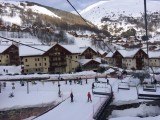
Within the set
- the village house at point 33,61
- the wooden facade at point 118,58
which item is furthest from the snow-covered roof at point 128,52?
the village house at point 33,61

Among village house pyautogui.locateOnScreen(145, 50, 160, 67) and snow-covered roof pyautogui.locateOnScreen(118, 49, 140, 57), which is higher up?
snow-covered roof pyautogui.locateOnScreen(118, 49, 140, 57)

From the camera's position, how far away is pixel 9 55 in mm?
76438

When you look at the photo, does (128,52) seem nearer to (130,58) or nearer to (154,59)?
(130,58)

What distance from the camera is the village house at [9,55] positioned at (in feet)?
247

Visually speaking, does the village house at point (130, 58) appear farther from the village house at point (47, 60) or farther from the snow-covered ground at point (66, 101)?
the snow-covered ground at point (66, 101)

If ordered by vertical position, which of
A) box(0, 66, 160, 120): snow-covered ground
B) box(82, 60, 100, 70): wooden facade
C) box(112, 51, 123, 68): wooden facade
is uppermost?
box(112, 51, 123, 68): wooden facade

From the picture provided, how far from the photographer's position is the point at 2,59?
2970 inches

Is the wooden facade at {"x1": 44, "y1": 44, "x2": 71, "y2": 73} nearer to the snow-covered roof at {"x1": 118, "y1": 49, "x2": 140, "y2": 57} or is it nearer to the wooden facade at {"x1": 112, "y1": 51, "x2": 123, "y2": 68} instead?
the snow-covered roof at {"x1": 118, "y1": 49, "x2": 140, "y2": 57}

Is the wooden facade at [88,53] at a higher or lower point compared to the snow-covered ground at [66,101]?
higher

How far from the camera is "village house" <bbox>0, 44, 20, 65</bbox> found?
75.4 m

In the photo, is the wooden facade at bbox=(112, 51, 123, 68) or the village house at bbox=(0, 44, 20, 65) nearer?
the village house at bbox=(0, 44, 20, 65)

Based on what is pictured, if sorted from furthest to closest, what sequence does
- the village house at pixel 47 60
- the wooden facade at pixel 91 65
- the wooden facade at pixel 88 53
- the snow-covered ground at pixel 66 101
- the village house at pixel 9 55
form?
the village house at pixel 9 55 < the wooden facade at pixel 88 53 < the wooden facade at pixel 91 65 < the village house at pixel 47 60 < the snow-covered ground at pixel 66 101

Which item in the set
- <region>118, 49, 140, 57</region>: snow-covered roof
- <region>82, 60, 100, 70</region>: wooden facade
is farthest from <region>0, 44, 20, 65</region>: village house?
<region>118, 49, 140, 57</region>: snow-covered roof

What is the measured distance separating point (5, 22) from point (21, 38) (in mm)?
49855
